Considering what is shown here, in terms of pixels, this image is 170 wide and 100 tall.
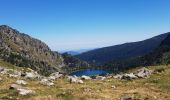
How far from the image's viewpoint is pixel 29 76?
4947 centimetres

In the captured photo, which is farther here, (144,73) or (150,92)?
(144,73)

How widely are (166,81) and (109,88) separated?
26.6 feet

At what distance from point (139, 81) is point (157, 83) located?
2.99 meters

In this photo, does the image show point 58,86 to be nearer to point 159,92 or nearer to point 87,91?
point 87,91

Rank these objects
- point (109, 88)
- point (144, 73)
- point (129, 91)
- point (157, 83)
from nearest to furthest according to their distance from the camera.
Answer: point (129, 91)
point (109, 88)
point (157, 83)
point (144, 73)

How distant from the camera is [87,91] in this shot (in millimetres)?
35062

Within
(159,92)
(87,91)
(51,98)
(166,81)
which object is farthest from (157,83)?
(51,98)

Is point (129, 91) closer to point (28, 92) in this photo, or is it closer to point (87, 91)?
point (87, 91)

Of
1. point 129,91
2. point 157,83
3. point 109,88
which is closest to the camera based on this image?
point 129,91

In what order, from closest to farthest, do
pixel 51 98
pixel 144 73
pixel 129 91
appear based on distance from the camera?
pixel 51 98
pixel 129 91
pixel 144 73

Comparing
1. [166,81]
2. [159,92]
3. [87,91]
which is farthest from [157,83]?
[87,91]

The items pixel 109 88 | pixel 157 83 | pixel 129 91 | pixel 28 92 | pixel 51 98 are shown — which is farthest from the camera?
pixel 157 83

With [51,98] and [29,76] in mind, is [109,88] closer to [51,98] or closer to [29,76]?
[51,98]

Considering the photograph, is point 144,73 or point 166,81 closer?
point 166,81
